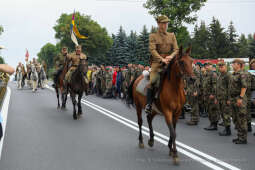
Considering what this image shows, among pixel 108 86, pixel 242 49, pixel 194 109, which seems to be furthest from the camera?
pixel 242 49

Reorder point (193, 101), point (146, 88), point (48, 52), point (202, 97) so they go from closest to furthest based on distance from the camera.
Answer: point (146, 88) → point (193, 101) → point (202, 97) → point (48, 52)

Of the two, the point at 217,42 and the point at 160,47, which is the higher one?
the point at 217,42

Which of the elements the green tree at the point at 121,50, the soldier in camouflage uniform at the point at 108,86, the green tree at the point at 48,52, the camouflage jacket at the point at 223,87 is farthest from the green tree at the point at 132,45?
the green tree at the point at 48,52

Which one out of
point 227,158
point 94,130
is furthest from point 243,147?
point 94,130

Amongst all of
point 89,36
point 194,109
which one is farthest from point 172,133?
point 89,36

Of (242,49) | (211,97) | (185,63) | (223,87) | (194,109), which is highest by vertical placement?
(242,49)

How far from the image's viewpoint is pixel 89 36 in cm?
7769

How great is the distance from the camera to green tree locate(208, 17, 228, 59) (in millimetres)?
73375

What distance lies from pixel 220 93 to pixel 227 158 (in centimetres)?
334

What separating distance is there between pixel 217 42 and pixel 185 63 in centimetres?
6990

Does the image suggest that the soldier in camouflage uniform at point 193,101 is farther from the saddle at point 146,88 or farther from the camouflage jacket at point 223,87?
the saddle at point 146,88

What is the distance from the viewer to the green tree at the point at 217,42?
73375 millimetres

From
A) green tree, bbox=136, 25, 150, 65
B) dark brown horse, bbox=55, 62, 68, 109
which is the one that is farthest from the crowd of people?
green tree, bbox=136, 25, 150, 65

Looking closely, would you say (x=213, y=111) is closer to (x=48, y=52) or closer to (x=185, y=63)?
(x=185, y=63)
